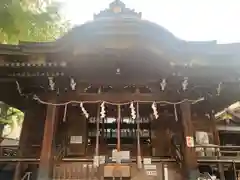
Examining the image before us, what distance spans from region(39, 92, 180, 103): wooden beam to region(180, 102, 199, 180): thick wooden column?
44cm

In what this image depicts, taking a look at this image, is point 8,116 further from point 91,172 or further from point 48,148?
point 91,172

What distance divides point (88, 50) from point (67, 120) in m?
2.75

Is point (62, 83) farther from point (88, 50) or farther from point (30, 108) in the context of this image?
point (30, 108)

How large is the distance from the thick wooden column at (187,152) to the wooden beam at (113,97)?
0.44 meters

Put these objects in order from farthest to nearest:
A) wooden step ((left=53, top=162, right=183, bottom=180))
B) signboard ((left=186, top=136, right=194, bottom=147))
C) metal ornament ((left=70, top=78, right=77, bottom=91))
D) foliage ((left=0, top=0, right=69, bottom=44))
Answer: foliage ((left=0, top=0, right=69, bottom=44)) < metal ornament ((left=70, top=78, right=77, bottom=91)) < wooden step ((left=53, top=162, right=183, bottom=180)) < signboard ((left=186, top=136, right=194, bottom=147))

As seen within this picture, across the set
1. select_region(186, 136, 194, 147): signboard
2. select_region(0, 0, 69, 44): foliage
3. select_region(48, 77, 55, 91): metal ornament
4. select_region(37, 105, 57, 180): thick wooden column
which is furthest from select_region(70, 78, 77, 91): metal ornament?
select_region(186, 136, 194, 147): signboard

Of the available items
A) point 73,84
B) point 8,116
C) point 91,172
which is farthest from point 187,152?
point 8,116

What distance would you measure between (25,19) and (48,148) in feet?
12.8

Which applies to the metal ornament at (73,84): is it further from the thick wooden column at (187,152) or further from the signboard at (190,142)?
the signboard at (190,142)

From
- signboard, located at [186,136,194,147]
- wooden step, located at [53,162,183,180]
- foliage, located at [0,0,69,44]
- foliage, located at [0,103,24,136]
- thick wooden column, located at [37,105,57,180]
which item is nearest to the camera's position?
thick wooden column, located at [37,105,57,180]

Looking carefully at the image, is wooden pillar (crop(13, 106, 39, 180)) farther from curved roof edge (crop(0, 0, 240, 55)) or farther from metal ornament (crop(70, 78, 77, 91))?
curved roof edge (crop(0, 0, 240, 55))

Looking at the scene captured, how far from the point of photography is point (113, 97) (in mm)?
7629

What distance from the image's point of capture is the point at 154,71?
7.48m

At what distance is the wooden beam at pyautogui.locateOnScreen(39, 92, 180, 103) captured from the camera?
Result: 7578 millimetres
